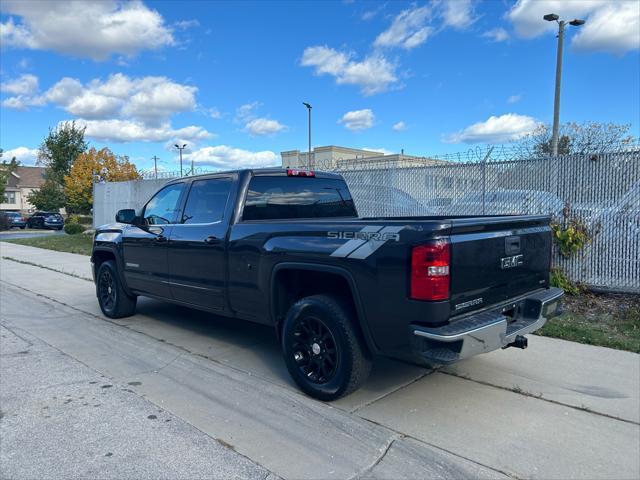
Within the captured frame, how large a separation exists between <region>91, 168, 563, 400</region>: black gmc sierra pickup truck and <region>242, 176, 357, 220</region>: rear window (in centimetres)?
1

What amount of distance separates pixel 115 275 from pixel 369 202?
524 cm

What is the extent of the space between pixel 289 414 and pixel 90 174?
2764 cm

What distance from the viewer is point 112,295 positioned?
7316 mm

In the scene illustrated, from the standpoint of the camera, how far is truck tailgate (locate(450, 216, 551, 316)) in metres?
3.60

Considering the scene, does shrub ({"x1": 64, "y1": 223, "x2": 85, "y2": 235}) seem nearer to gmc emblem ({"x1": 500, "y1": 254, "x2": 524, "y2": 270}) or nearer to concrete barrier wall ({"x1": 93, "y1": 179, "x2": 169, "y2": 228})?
concrete barrier wall ({"x1": 93, "y1": 179, "x2": 169, "y2": 228})

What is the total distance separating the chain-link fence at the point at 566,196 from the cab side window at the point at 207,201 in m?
4.86

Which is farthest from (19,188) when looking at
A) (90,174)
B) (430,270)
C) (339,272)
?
(430,270)

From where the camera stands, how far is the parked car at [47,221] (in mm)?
37438

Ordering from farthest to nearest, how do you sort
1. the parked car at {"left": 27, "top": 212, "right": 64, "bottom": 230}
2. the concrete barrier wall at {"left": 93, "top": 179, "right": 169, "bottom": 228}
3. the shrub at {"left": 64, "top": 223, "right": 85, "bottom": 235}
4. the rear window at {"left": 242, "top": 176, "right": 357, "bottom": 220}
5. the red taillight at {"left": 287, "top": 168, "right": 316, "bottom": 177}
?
the parked car at {"left": 27, "top": 212, "right": 64, "bottom": 230} → the shrub at {"left": 64, "top": 223, "right": 85, "bottom": 235} → the concrete barrier wall at {"left": 93, "top": 179, "right": 169, "bottom": 228} → the red taillight at {"left": 287, "top": 168, "right": 316, "bottom": 177} → the rear window at {"left": 242, "top": 176, "right": 357, "bottom": 220}

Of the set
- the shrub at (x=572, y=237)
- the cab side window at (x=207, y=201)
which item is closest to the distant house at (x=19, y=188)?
the cab side window at (x=207, y=201)

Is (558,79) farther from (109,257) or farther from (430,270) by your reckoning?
(430,270)

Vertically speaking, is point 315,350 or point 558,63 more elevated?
point 558,63

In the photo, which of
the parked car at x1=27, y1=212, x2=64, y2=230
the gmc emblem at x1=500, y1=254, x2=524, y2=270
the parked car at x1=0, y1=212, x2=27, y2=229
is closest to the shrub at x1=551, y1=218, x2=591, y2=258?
the gmc emblem at x1=500, y1=254, x2=524, y2=270

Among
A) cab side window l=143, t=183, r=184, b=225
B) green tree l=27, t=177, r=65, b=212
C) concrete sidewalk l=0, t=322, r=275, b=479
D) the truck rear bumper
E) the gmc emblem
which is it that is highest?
green tree l=27, t=177, r=65, b=212
